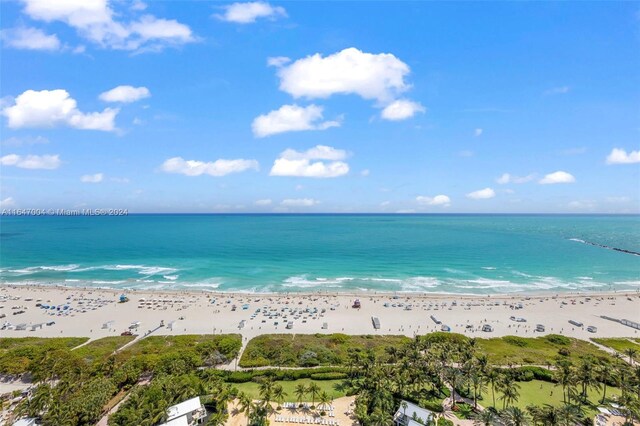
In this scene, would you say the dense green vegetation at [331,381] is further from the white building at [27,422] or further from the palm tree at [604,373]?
the white building at [27,422]

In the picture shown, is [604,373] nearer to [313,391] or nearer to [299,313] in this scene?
[313,391]

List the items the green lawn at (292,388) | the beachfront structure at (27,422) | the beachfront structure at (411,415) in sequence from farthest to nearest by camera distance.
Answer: the green lawn at (292,388) → the beachfront structure at (411,415) → the beachfront structure at (27,422)

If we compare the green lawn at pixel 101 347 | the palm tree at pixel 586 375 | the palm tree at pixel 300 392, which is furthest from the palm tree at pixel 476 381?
the green lawn at pixel 101 347

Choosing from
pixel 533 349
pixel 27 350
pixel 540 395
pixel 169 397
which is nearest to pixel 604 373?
pixel 540 395

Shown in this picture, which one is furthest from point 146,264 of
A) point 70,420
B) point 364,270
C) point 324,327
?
point 70,420

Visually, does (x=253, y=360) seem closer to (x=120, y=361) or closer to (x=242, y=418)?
(x=242, y=418)

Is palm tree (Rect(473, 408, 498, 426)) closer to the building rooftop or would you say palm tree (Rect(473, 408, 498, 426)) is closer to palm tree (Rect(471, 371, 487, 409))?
palm tree (Rect(471, 371, 487, 409))
